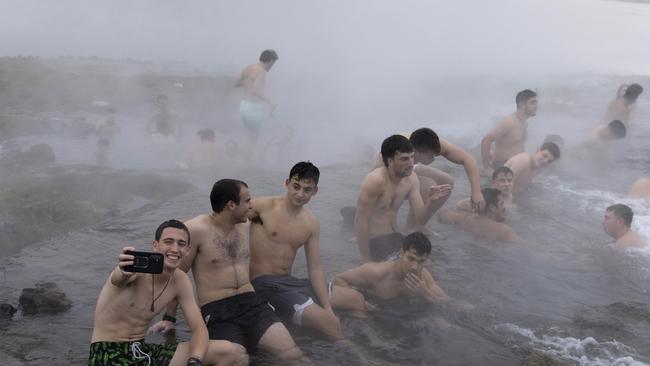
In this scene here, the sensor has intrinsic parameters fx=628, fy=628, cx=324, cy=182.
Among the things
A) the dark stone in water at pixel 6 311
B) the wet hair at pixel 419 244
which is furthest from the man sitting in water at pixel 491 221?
the dark stone in water at pixel 6 311

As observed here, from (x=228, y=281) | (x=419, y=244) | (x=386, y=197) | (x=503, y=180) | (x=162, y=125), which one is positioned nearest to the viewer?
(x=228, y=281)

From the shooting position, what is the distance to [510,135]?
28.8 ft

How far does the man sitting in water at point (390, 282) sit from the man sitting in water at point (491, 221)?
200 centimetres

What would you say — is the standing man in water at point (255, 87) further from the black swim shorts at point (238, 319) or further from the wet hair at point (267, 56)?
the black swim shorts at point (238, 319)

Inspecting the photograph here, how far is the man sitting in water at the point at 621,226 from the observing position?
6852 mm

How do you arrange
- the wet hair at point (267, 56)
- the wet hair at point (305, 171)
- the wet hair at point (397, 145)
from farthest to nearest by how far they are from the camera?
the wet hair at point (267, 56)
the wet hair at point (397, 145)
the wet hair at point (305, 171)

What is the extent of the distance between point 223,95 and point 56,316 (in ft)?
Result: 35.4

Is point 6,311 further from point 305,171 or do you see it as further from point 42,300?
point 305,171

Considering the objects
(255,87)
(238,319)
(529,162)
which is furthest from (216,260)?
(255,87)

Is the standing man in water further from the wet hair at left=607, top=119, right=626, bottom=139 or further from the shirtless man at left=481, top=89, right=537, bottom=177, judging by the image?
the wet hair at left=607, top=119, right=626, bottom=139

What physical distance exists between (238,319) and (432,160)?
270 cm

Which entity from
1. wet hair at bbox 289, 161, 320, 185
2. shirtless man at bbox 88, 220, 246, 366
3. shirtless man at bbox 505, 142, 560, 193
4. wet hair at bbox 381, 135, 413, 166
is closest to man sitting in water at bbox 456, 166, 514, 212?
shirtless man at bbox 505, 142, 560, 193

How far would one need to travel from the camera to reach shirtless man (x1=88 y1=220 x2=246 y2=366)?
3.46 meters

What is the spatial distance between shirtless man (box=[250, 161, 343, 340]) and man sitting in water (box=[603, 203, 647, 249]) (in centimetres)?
395
